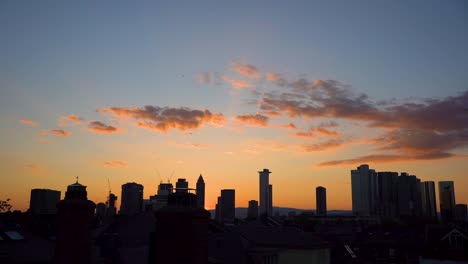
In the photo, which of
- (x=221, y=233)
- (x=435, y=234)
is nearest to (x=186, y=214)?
(x=221, y=233)

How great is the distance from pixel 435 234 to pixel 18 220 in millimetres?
70337

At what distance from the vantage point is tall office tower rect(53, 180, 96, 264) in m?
33.6

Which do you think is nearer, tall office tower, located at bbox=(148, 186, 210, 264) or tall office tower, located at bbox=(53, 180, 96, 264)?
tall office tower, located at bbox=(148, 186, 210, 264)

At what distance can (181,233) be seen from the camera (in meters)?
22.4

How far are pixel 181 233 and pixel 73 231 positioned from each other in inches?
616

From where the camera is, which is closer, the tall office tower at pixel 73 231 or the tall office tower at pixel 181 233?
the tall office tower at pixel 181 233

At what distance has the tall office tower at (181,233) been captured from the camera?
2150 cm

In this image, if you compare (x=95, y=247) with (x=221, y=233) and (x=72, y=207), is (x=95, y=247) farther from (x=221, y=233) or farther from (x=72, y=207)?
(x=72, y=207)

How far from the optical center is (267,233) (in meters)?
59.8

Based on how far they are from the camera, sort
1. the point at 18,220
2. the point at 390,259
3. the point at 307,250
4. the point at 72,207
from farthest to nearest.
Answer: the point at 390,259
the point at 18,220
the point at 307,250
the point at 72,207

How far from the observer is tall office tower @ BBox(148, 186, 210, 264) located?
2150cm

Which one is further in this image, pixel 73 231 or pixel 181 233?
pixel 73 231

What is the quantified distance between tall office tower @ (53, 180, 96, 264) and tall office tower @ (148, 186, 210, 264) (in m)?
14.2

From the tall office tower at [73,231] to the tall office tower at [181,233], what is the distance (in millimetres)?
14207
